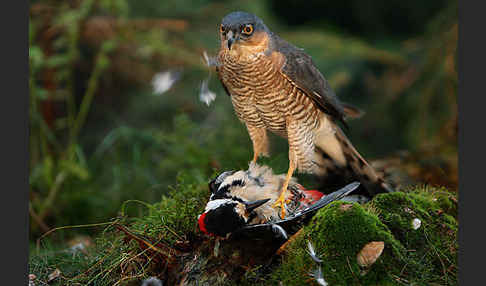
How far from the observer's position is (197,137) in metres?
4.22

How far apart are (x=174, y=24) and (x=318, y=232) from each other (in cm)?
292

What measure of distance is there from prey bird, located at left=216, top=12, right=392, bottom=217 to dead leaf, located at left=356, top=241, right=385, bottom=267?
0.57 m

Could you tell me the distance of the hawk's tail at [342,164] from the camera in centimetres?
267

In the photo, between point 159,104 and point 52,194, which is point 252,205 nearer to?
point 52,194

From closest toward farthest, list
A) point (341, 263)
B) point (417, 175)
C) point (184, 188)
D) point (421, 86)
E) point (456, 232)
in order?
point (341, 263), point (456, 232), point (184, 188), point (417, 175), point (421, 86)

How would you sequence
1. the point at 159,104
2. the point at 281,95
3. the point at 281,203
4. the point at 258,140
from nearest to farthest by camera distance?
the point at 281,203
the point at 281,95
the point at 258,140
the point at 159,104

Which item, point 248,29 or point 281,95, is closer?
point 248,29

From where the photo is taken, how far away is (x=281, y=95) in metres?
2.34

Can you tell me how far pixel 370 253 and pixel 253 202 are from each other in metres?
0.59

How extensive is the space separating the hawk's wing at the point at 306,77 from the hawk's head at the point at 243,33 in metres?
0.15

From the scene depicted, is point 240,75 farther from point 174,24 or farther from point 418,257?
point 174,24

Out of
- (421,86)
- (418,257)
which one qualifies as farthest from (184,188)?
(421,86)

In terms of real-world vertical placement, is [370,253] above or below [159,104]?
above

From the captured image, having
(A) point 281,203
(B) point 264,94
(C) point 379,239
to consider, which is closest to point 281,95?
(B) point 264,94
